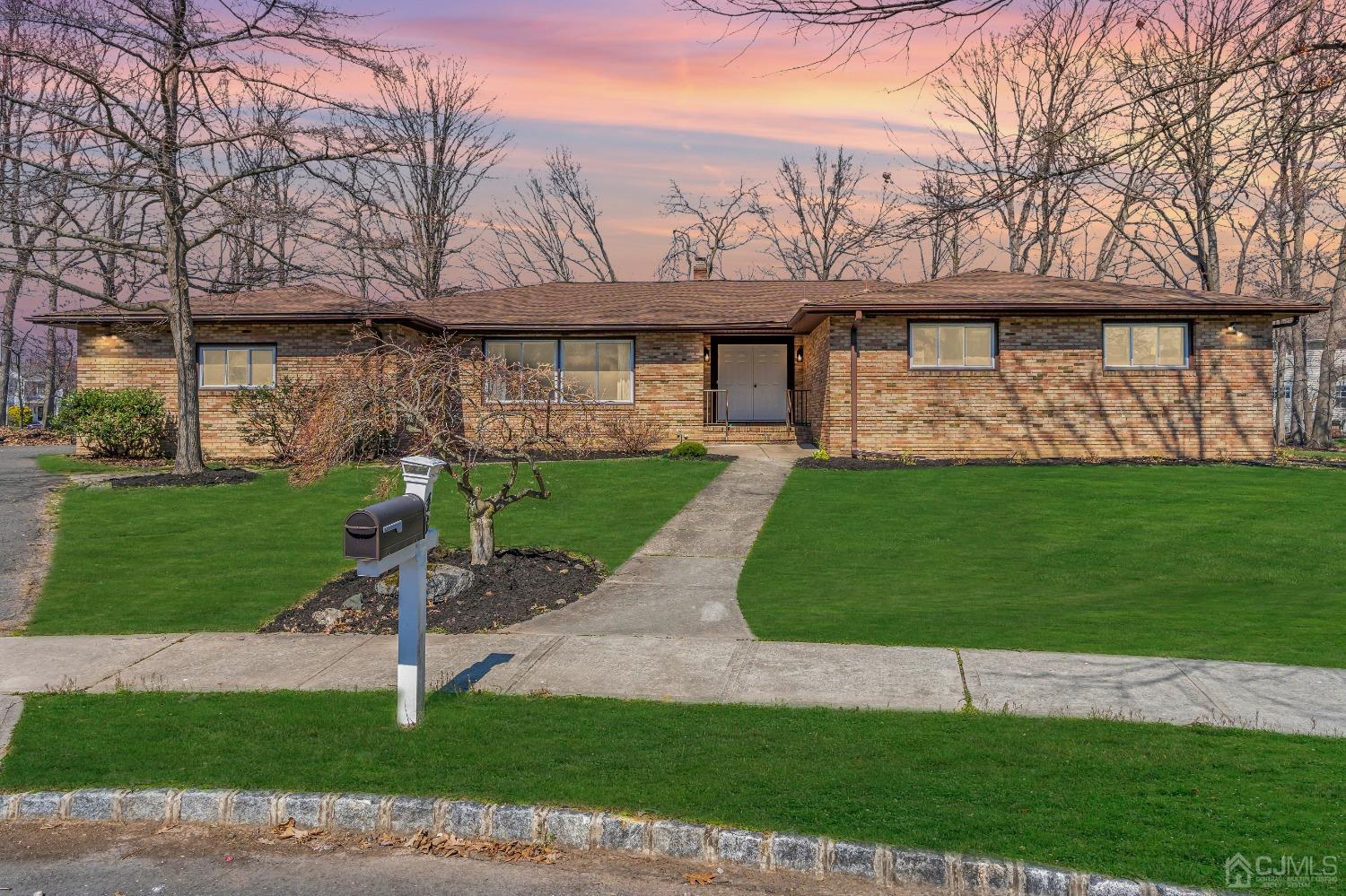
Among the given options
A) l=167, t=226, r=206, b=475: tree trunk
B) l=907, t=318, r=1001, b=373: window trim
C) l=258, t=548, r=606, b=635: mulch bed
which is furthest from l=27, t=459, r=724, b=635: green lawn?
A: l=907, t=318, r=1001, b=373: window trim

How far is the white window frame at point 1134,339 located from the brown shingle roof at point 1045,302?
0.44m

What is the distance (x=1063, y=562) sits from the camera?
12.3m

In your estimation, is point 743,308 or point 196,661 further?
point 743,308

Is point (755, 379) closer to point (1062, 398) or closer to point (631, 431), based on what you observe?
point (631, 431)

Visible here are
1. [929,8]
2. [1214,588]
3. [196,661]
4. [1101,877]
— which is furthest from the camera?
[1214,588]

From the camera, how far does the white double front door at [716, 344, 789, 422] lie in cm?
2873

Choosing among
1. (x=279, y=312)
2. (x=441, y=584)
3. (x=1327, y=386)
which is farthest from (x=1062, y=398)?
(x=279, y=312)

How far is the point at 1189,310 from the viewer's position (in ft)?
72.5

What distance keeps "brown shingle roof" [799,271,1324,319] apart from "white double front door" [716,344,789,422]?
19.0 ft

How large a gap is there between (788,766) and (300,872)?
8.26 feet

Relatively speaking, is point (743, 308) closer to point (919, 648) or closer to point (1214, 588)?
point (1214, 588)

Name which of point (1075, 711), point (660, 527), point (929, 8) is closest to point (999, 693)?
point (1075, 711)

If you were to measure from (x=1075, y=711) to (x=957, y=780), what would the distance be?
1.72 meters

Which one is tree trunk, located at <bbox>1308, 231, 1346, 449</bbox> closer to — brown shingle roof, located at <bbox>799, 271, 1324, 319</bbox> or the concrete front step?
brown shingle roof, located at <bbox>799, 271, 1324, 319</bbox>
